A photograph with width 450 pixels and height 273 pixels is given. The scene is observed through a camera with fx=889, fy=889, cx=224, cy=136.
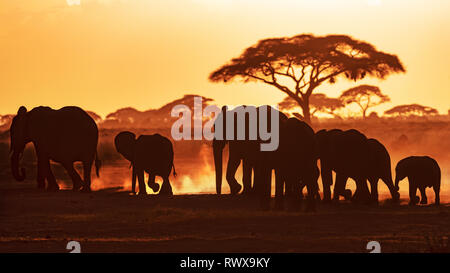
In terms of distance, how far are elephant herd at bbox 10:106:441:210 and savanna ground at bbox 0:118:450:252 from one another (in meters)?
0.52

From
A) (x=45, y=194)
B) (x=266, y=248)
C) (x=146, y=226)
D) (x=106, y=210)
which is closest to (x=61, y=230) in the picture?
(x=146, y=226)

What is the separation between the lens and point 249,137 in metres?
17.3

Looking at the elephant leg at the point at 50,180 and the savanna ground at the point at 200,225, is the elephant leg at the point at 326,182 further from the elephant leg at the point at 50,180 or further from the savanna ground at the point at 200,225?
the elephant leg at the point at 50,180

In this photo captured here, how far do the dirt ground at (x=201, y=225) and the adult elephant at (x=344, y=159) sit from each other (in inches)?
20.0

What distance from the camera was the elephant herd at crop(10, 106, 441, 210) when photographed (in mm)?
15453

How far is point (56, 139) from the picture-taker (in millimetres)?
19219

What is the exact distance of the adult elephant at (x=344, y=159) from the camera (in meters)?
17.5

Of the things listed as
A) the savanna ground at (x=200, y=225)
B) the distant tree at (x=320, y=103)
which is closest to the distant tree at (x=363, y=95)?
the distant tree at (x=320, y=103)

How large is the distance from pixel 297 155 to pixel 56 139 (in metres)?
6.24

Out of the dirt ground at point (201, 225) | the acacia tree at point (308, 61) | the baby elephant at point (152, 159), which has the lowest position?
the dirt ground at point (201, 225)

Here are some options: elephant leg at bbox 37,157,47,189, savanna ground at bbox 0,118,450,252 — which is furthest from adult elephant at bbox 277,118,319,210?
elephant leg at bbox 37,157,47,189

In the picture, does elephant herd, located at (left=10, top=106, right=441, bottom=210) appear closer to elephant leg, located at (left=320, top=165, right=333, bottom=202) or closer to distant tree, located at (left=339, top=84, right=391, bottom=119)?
elephant leg, located at (left=320, top=165, right=333, bottom=202)

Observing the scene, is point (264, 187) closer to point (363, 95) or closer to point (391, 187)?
point (391, 187)
